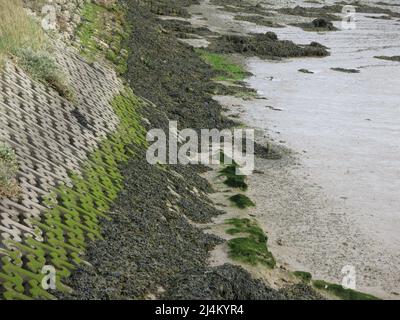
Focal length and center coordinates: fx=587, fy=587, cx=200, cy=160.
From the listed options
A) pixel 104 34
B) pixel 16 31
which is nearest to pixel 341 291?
pixel 16 31

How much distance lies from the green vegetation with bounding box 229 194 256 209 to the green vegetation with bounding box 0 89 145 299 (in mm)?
4017

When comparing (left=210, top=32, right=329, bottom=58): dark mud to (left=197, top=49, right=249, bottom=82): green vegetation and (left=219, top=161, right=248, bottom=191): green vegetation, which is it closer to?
(left=197, top=49, right=249, bottom=82): green vegetation

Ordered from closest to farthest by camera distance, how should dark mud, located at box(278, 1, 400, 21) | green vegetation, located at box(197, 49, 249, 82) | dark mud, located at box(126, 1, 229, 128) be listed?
dark mud, located at box(126, 1, 229, 128) < green vegetation, located at box(197, 49, 249, 82) < dark mud, located at box(278, 1, 400, 21)

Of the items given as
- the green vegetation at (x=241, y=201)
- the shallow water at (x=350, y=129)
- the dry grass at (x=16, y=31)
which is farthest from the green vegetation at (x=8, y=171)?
the shallow water at (x=350, y=129)

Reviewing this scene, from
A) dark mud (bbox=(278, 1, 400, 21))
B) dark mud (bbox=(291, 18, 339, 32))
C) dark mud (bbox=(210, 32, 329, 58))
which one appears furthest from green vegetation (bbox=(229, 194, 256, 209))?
dark mud (bbox=(278, 1, 400, 21))

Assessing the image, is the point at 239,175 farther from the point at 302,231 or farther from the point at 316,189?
the point at 302,231

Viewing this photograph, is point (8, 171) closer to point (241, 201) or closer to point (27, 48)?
point (27, 48)

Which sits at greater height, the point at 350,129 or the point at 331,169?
the point at 350,129

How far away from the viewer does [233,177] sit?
22094mm

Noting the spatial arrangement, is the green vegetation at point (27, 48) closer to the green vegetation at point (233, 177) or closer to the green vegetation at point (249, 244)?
the green vegetation at point (233, 177)

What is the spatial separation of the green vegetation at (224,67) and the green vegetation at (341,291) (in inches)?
959

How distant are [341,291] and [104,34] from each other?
2183cm

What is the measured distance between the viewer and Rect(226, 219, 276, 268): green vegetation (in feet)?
50.2

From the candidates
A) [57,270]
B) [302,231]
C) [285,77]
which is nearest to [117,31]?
[285,77]
